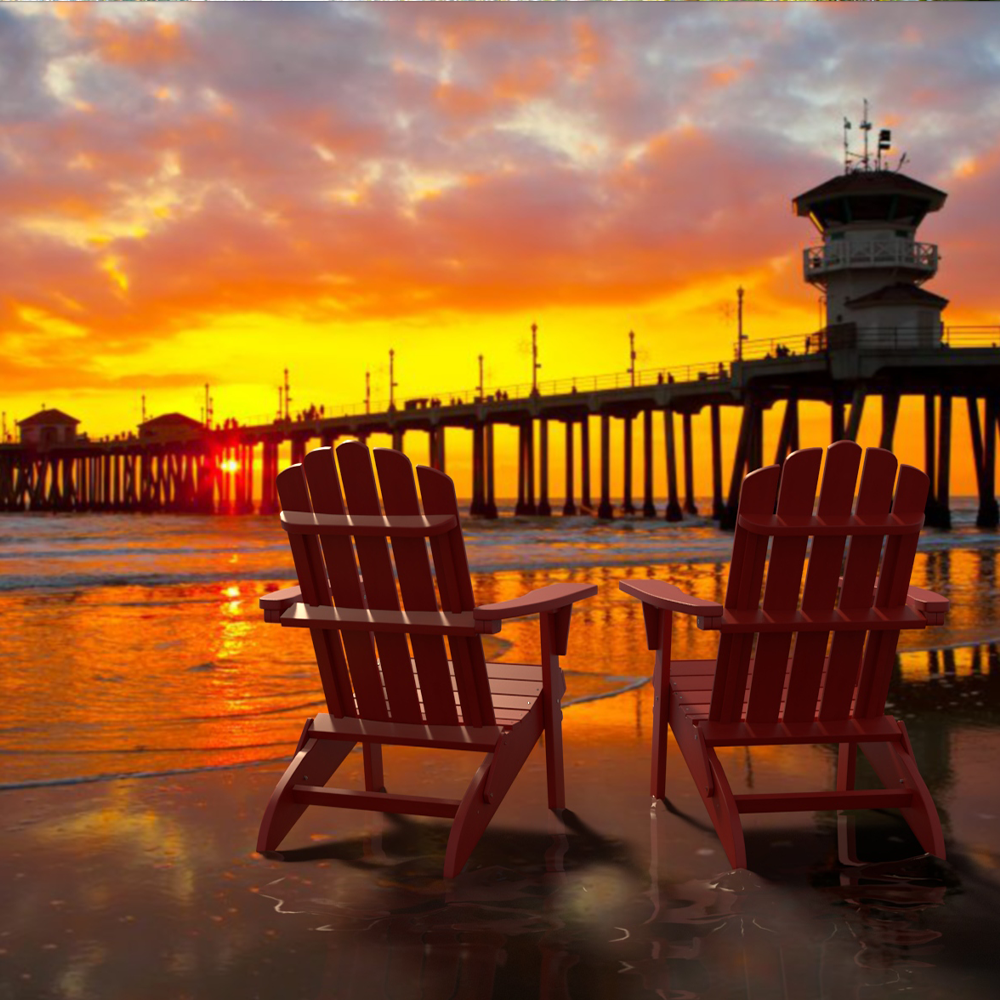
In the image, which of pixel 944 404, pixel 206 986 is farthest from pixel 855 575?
pixel 944 404

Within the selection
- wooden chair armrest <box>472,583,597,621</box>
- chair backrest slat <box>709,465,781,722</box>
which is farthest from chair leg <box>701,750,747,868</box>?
wooden chair armrest <box>472,583,597,621</box>

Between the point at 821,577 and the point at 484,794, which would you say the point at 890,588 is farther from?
the point at 484,794

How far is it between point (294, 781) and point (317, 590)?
0.56 metres

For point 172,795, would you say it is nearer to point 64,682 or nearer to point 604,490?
point 64,682

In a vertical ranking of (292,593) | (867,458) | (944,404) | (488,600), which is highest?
(944,404)

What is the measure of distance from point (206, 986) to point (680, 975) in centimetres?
99

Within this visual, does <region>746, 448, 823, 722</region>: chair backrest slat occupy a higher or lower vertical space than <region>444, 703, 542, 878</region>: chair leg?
higher

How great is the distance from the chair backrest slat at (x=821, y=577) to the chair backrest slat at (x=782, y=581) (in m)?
0.04

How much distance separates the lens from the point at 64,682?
631 centimetres

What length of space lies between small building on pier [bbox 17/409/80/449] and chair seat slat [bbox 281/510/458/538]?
397 ft

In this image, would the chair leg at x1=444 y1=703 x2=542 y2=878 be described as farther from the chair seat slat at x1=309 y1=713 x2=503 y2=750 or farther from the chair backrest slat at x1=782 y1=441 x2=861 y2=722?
the chair backrest slat at x1=782 y1=441 x2=861 y2=722

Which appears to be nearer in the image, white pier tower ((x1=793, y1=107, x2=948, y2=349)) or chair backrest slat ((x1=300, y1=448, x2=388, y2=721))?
chair backrest slat ((x1=300, y1=448, x2=388, y2=721))

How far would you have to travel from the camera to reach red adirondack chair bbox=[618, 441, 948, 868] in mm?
3000

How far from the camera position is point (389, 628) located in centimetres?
312
